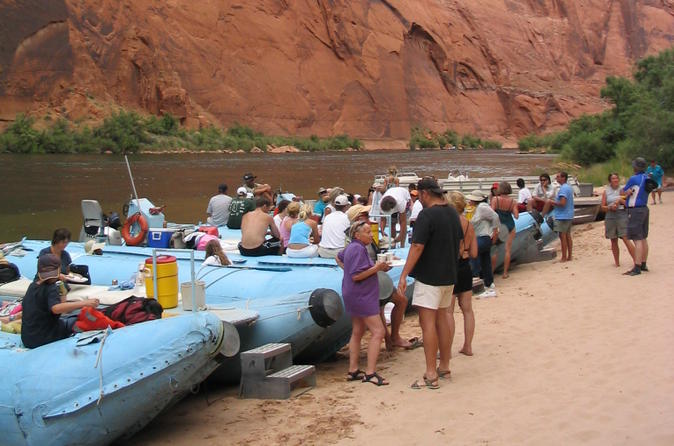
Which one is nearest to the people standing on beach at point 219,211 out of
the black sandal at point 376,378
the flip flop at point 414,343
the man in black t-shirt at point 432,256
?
the flip flop at point 414,343

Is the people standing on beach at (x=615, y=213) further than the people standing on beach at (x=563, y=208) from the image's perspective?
No

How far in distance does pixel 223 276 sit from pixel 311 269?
1.02m

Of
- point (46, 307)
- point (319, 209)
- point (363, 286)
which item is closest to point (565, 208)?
point (319, 209)

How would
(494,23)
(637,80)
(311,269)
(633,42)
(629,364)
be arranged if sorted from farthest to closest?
(633,42)
(494,23)
(637,80)
(311,269)
(629,364)

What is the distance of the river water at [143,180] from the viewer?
26.0m

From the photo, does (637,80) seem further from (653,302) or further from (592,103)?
(592,103)

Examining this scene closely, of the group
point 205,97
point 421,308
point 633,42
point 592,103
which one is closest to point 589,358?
point 421,308

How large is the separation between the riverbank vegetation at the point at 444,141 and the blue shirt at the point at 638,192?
241 feet

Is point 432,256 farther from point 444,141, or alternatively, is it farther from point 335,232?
point 444,141

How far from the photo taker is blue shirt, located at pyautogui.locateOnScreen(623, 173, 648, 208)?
10.3 m

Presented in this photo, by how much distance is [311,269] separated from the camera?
901 centimetres

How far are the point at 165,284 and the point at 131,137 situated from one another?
52709 mm

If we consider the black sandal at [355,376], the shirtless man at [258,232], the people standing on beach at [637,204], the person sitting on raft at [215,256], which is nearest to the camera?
the black sandal at [355,376]

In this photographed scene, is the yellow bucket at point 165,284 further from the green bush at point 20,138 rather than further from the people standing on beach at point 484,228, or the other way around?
the green bush at point 20,138
